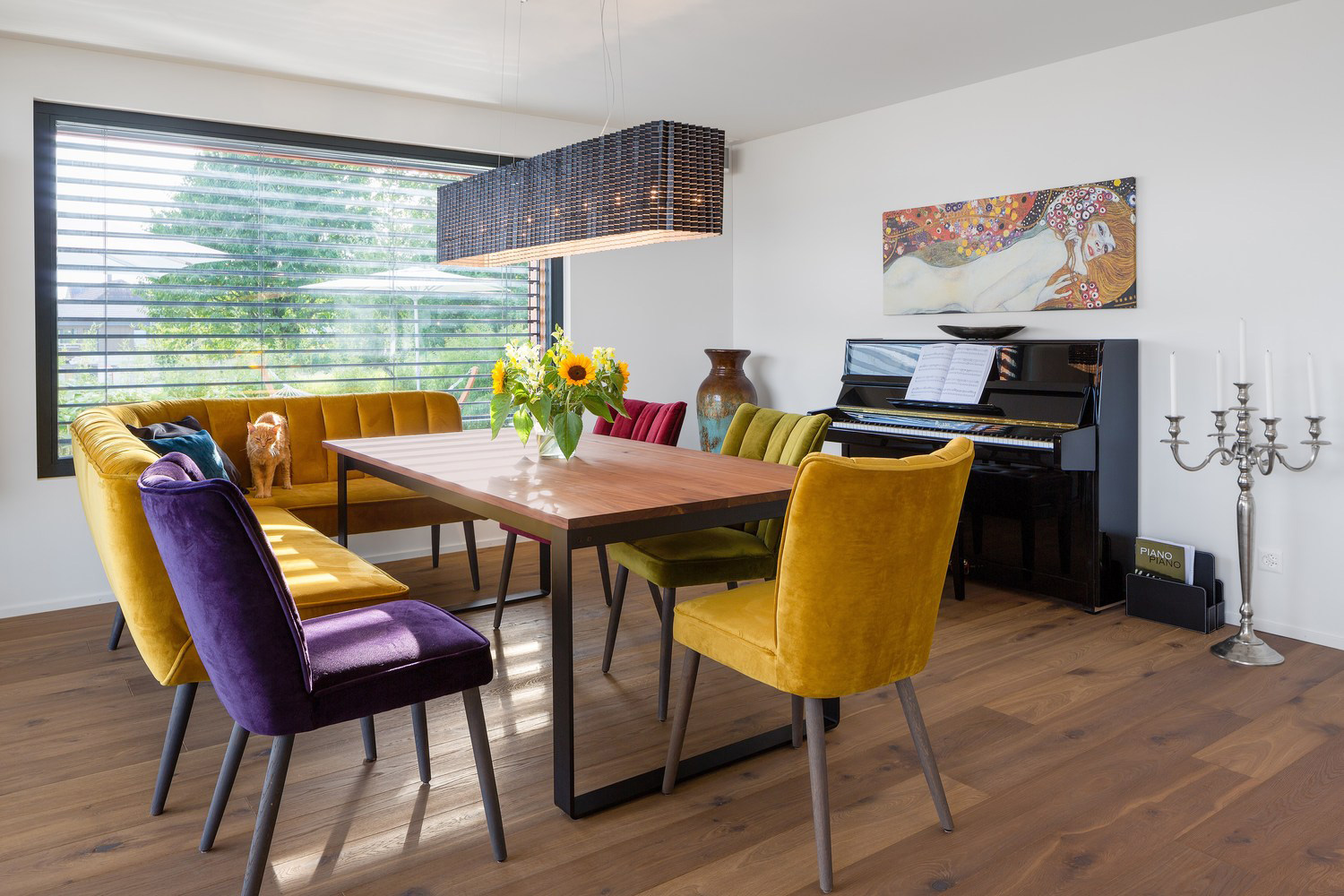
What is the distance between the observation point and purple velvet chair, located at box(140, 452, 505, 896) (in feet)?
5.38

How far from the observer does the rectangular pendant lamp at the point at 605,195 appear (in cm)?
265

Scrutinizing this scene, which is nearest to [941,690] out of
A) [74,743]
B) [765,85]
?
[74,743]

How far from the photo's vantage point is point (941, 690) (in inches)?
117

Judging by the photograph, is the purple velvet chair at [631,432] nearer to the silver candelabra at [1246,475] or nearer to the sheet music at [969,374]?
the sheet music at [969,374]

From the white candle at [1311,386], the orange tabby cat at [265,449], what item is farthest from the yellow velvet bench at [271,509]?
the white candle at [1311,386]

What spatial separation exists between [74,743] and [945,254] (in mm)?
4202

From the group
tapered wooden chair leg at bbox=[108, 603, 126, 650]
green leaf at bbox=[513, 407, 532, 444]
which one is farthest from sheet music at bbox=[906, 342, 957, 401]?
tapered wooden chair leg at bbox=[108, 603, 126, 650]

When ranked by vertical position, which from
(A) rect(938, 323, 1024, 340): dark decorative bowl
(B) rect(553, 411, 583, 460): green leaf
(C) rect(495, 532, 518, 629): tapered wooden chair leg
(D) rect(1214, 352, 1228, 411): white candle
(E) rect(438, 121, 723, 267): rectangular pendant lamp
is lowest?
(C) rect(495, 532, 518, 629): tapered wooden chair leg

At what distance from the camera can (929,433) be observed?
4066 mm

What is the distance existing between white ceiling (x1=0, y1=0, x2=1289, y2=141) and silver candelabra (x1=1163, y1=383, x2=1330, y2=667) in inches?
56.3

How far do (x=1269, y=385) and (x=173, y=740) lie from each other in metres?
3.69

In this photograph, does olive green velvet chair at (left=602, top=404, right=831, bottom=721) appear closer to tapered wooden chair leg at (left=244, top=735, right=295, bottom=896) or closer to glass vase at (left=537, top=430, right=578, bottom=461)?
glass vase at (left=537, top=430, right=578, bottom=461)

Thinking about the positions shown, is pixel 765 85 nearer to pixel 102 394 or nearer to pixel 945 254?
pixel 945 254

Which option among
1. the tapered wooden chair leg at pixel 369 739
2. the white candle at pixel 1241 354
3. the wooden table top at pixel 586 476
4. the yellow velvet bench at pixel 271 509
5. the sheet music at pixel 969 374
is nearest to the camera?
the yellow velvet bench at pixel 271 509
